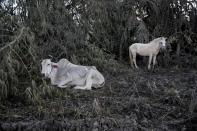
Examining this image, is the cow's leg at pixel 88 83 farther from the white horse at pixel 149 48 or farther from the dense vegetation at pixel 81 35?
the white horse at pixel 149 48

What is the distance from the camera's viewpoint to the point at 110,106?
517 centimetres

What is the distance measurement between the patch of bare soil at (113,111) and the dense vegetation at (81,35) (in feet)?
0.59

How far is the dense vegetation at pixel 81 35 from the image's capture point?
18.5ft

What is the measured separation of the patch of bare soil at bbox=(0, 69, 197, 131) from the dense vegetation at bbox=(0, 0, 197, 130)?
0.59 ft

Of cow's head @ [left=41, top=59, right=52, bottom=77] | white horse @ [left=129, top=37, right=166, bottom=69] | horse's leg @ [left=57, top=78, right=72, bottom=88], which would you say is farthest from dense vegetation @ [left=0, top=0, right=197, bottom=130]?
white horse @ [left=129, top=37, right=166, bottom=69]

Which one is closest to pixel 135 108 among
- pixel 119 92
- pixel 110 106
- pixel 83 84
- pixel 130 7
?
pixel 110 106

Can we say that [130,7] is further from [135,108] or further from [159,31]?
[135,108]

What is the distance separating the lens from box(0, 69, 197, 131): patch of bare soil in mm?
4645

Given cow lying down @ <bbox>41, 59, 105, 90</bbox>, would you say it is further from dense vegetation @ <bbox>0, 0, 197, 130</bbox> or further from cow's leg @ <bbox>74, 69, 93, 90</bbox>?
dense vegetation @ <bbox>0, 0, 197, 130</bbox>

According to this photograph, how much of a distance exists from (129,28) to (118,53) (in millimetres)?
706

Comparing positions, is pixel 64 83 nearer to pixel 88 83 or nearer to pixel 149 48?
pixel 88 83

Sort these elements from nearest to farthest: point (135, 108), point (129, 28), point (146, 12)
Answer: point (135, 108)
point (129, 28)
point (146, 12)

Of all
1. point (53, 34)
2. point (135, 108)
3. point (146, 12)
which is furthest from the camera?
point (146, 12)

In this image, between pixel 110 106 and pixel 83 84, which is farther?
pixel 83 84
